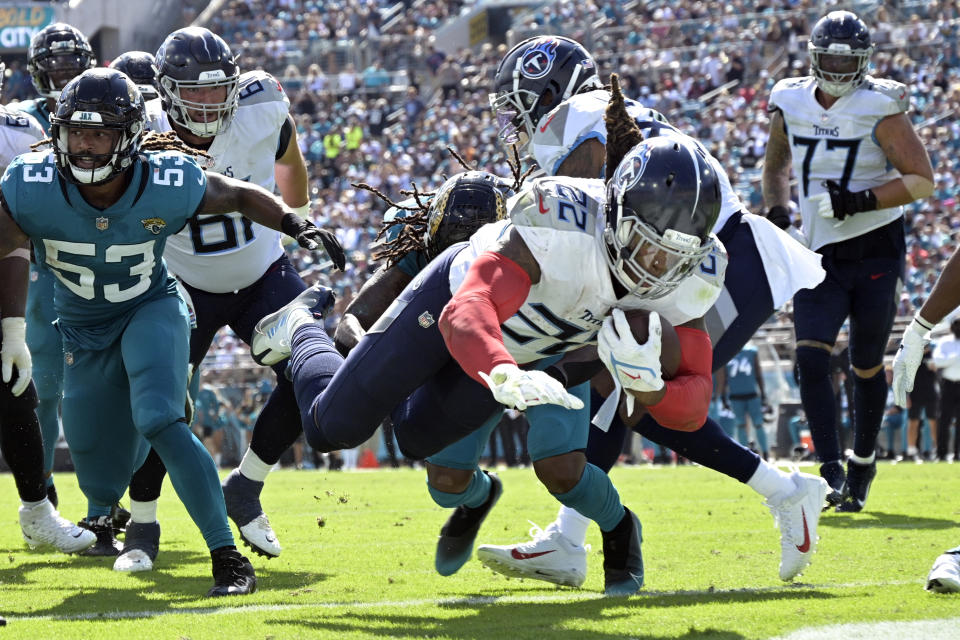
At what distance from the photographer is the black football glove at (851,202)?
639 cm

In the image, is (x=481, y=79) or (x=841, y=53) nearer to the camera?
(x=841, y=53)

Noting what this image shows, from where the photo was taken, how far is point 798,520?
4.19 metres

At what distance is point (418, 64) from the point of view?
26625 mm

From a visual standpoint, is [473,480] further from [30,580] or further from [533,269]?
[30,580]

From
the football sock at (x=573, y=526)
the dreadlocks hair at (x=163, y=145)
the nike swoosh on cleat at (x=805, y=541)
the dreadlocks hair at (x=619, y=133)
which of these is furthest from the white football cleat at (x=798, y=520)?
the dreadlocks hair at (x=163, y=145)

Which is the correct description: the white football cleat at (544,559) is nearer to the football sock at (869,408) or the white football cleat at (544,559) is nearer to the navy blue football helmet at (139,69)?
the football sock at (869,408)

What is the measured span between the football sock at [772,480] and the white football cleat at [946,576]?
0.57 metres

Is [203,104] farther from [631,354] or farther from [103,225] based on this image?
[631,354]

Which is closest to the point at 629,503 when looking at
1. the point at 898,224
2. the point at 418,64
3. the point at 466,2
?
the point at 898,224

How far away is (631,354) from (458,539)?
1.54 m

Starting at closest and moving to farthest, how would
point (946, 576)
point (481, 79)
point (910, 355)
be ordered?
point (946, 576) < point (910, 355) < point (481, 79)

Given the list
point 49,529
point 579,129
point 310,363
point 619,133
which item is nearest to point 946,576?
point 619,133

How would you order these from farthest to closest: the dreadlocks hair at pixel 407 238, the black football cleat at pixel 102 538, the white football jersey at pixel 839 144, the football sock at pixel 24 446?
1. the white football jersey at pixel 839 144
2. the black football cleat at pixel 102 538
3. the football sock at pixel 24 446
4. the dreadlocks hair at pixel 407 238

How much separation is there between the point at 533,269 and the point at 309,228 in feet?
3.41
